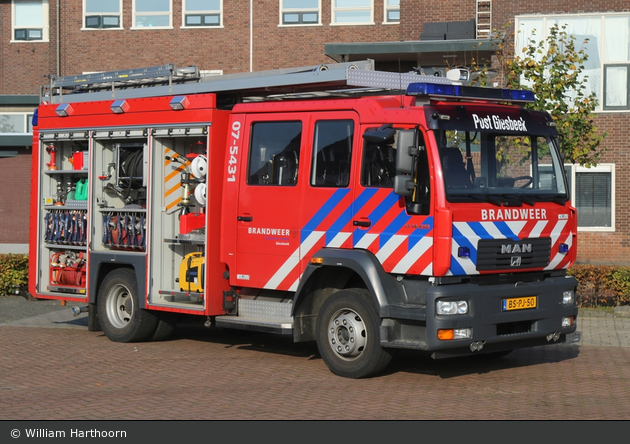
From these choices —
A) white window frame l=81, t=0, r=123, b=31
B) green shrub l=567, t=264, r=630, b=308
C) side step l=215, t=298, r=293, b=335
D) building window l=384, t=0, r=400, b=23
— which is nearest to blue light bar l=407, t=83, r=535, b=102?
side step l=215, t=298, r=293, b=335

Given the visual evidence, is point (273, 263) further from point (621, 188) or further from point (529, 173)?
point (621, 188)

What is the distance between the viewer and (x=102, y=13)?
28953 millimetres

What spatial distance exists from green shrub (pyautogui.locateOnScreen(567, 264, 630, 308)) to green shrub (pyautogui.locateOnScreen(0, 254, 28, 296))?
9.30 m

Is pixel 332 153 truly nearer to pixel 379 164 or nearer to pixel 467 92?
pixel 379 164

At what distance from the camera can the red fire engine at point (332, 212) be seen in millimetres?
8414

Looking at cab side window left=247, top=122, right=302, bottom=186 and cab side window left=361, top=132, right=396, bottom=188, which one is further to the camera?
cab side window left=247, top=122, right=302, bottom=186

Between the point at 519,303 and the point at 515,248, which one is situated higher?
the point at 515,248

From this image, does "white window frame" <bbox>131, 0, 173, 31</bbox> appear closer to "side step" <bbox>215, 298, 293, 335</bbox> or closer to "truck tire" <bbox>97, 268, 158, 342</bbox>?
"truck tire" <bbox>97, 268, 158, 342</bbox>

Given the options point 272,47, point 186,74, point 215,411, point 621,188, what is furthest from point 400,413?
point 272,47

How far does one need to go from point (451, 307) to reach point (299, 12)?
20952 mm

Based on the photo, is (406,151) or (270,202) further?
(270,202)

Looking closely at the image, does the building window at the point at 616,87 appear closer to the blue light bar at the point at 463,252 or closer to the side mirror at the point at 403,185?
the blue light bar at the point at 463,252

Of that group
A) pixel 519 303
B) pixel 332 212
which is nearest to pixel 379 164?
pixel 332 212

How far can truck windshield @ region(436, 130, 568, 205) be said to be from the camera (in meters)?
8.47
